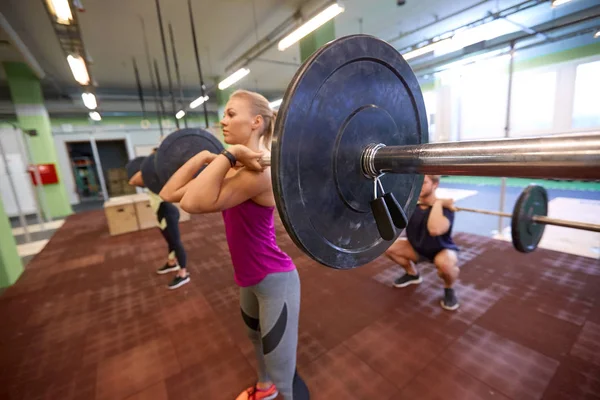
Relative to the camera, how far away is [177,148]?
64.8 inches

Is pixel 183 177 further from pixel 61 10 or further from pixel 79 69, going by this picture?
pixel 79 69

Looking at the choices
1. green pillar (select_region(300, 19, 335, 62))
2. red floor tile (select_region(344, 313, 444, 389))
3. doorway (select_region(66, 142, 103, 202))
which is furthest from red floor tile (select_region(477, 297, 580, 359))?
doorway (select_region(66, 142, 103, 202))

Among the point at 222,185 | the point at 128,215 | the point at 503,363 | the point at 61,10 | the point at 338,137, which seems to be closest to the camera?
the point at 338,137

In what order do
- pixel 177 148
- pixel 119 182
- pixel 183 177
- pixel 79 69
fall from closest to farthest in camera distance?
1. pixel 183 177
2. pixel 177 148
3. pixel 79 69
4. pixel 119 182

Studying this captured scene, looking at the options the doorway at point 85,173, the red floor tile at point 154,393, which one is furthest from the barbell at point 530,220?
the doorway at point 85,173

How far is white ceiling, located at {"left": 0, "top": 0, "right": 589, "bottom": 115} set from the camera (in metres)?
4.25

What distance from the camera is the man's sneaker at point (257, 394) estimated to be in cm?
139

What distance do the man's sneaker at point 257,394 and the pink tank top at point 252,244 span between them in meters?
0.74

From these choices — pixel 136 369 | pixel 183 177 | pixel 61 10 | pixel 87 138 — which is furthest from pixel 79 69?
pixel 87 138

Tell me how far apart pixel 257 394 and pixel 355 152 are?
1.44 metres

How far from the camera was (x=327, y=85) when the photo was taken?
0.50 metres

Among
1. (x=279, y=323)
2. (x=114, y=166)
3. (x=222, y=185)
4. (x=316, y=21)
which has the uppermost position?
(x=316, y=21)

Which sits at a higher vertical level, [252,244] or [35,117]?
[35,117]

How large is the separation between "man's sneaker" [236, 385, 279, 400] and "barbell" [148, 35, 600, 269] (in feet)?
4.05
